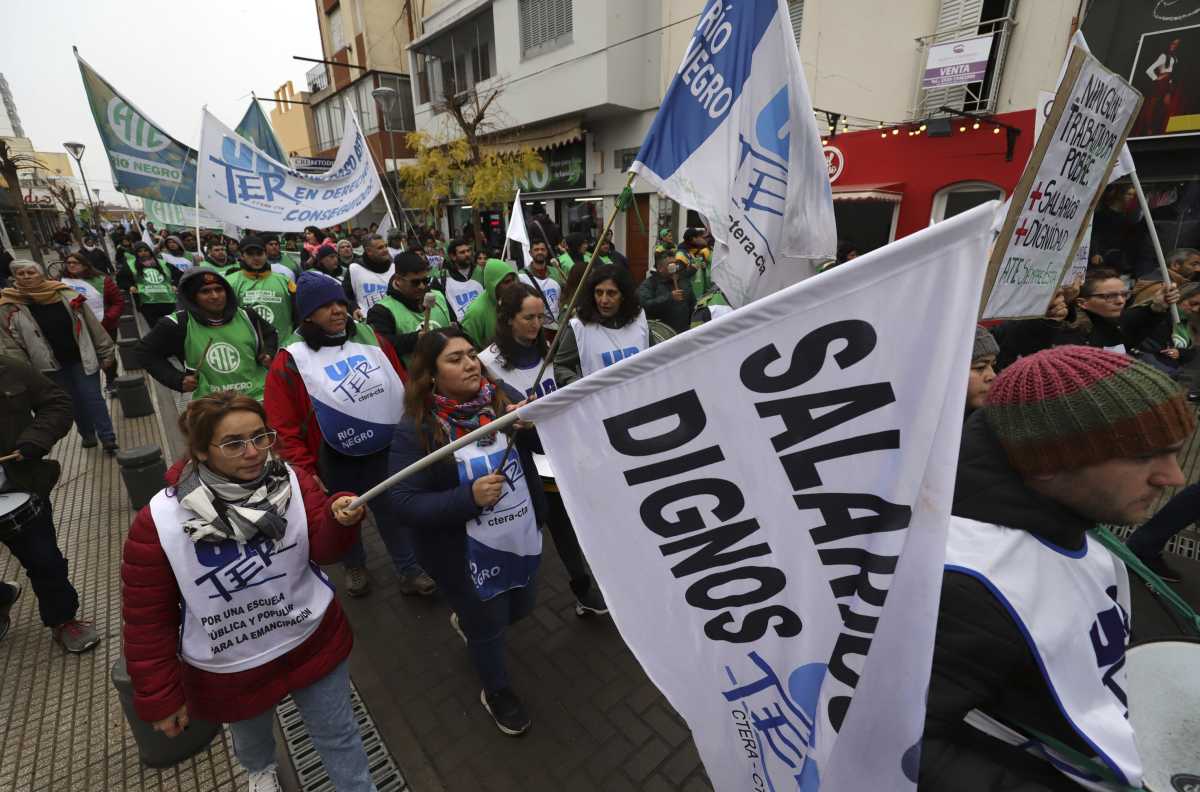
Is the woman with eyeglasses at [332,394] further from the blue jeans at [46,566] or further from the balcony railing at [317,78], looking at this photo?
the balcony railing at [317,78]

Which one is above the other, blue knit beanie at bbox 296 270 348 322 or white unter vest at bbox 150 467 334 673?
blue knit beanie at bbox 296 270 348 322

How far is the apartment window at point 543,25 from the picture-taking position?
16047 mm

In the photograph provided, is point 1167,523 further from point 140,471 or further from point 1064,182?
point 140,471

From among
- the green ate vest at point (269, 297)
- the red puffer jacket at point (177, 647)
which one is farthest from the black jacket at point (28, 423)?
the green ate vest at point (269, 297)

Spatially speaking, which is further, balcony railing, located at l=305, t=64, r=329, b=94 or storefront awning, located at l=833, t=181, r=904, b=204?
balcony railing, located at l=305, t=64, r=329, b=94

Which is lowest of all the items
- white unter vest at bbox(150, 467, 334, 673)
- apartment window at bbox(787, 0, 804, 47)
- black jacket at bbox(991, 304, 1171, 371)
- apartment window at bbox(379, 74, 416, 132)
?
white unter vest at bbox(150, 467, 334, 673)

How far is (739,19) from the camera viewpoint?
2.33 meters

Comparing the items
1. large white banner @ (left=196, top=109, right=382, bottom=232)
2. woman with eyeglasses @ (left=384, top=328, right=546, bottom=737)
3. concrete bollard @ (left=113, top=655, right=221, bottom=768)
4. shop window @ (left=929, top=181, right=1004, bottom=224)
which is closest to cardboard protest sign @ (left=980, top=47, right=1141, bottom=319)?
woman with eyeglasses @ (left=384, top=328, right=546, bottom=737)

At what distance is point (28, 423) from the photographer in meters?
3.15

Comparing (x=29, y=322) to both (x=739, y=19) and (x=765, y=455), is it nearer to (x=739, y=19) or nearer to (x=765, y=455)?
(x=739, y=19)

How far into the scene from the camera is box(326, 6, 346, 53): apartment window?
1197 inches

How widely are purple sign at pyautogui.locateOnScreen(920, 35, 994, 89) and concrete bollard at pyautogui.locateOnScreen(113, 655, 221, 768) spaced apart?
1293 centimetres

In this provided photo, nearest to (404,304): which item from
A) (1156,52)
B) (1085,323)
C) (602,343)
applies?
(602,343)

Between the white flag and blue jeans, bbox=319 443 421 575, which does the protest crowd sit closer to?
blue jeans, bbox=319 443 421 575
